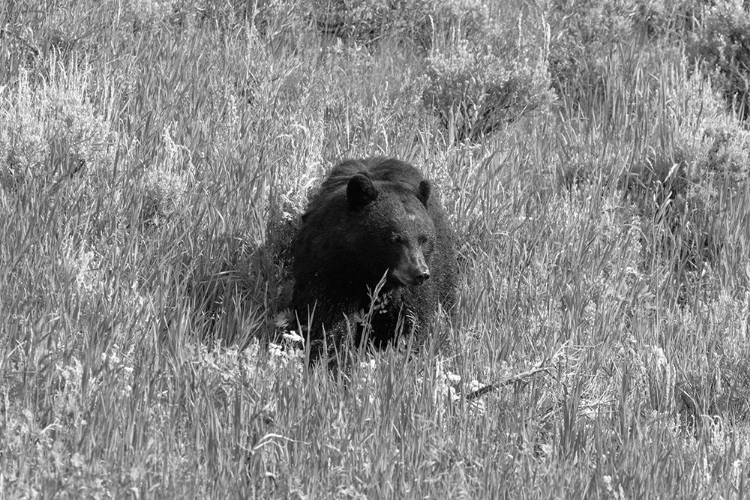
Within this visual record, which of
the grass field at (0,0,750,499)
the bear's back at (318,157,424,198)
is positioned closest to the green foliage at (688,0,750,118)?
the grass field at (0,0,750,499)

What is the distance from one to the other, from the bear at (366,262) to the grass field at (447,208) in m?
0.24

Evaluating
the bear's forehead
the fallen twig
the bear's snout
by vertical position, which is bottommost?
the fallen twig

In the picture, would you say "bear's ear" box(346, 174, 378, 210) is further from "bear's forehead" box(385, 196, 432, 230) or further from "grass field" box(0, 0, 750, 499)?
"grass field" box(0, 0, 750, 499)

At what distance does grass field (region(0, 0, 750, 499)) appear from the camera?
15.3 feet

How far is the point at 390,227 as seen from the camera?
19.9 feet

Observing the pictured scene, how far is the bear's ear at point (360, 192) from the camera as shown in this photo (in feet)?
19.9

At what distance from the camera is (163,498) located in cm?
411

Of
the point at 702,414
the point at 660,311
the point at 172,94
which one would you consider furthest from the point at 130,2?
the point at 702,414

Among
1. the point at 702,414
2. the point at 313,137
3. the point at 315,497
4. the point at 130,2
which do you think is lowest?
the point at 702,414

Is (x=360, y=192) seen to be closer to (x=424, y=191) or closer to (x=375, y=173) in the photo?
(x=424, y=191)

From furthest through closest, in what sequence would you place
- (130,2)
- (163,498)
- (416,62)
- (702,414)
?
(416,62), (130,2), (702,414), (163,498)

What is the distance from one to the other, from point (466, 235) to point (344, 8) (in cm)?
344

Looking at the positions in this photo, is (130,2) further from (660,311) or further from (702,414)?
(702,414)

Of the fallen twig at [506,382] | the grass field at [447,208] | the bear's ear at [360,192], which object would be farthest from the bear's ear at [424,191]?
the fallen twig at [506,382]
